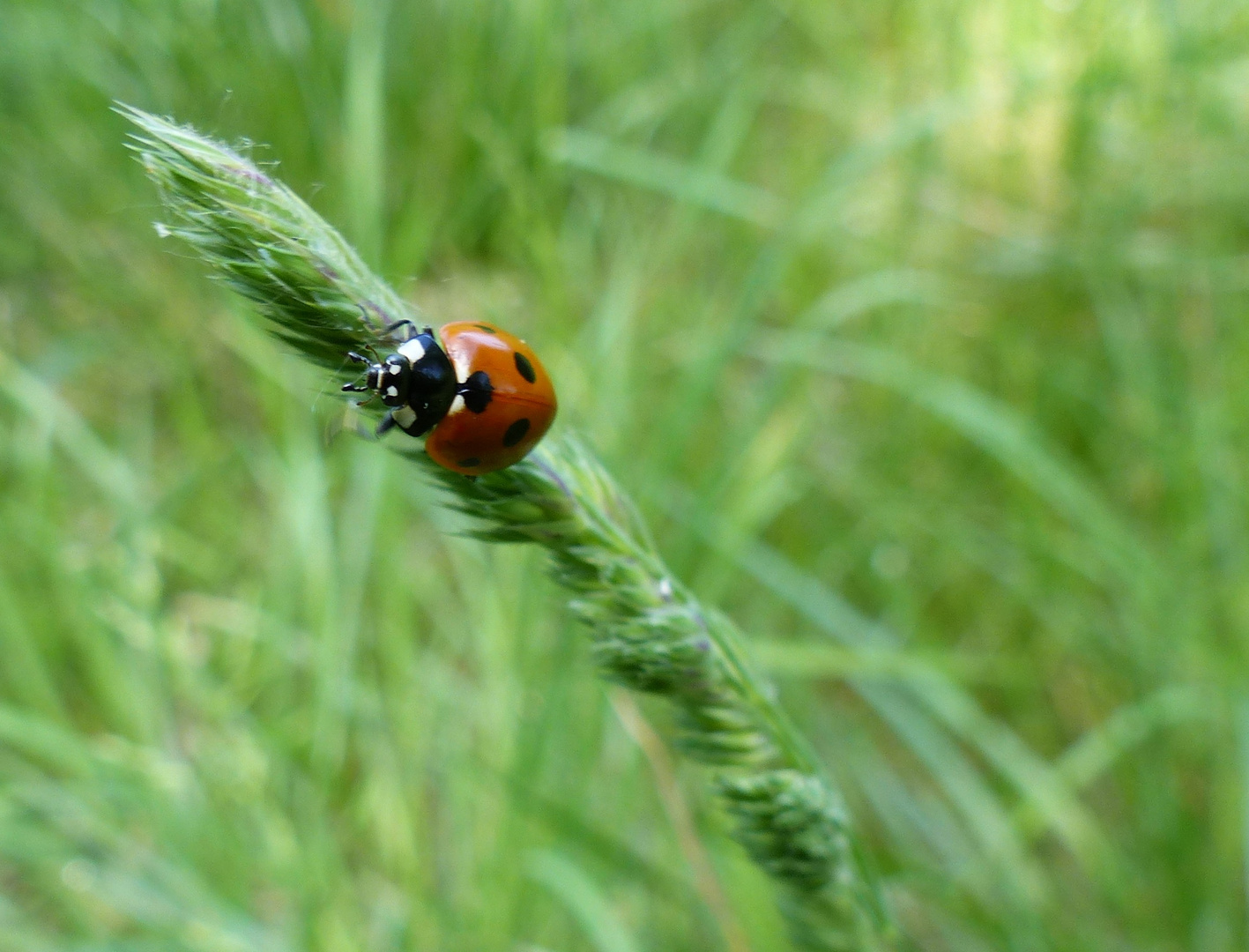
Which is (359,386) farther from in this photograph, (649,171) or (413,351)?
(649,171)

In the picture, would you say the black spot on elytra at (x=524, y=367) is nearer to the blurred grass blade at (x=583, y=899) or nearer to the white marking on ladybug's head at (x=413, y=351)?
Result: the white marking on ladybug's head at (x=413, y=351)

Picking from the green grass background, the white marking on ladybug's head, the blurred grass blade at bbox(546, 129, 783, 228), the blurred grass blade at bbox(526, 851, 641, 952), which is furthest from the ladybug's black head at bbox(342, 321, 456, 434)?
the blurred grass blade at bbox(546, 129, 783, 228)

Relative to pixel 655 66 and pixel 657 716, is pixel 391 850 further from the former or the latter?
pixel 655 66

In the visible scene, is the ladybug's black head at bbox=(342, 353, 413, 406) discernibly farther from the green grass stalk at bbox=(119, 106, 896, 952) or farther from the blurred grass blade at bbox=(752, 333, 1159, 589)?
the blurred grass blade at bbox=(752, 333, 1159, 589)

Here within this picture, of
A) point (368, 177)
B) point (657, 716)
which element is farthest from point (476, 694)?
point (368, 177)

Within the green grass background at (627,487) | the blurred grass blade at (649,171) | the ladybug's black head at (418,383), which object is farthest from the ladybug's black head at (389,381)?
the blurred grass blade at (649,171)

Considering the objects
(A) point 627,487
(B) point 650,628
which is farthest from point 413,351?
(A) point 627,487
